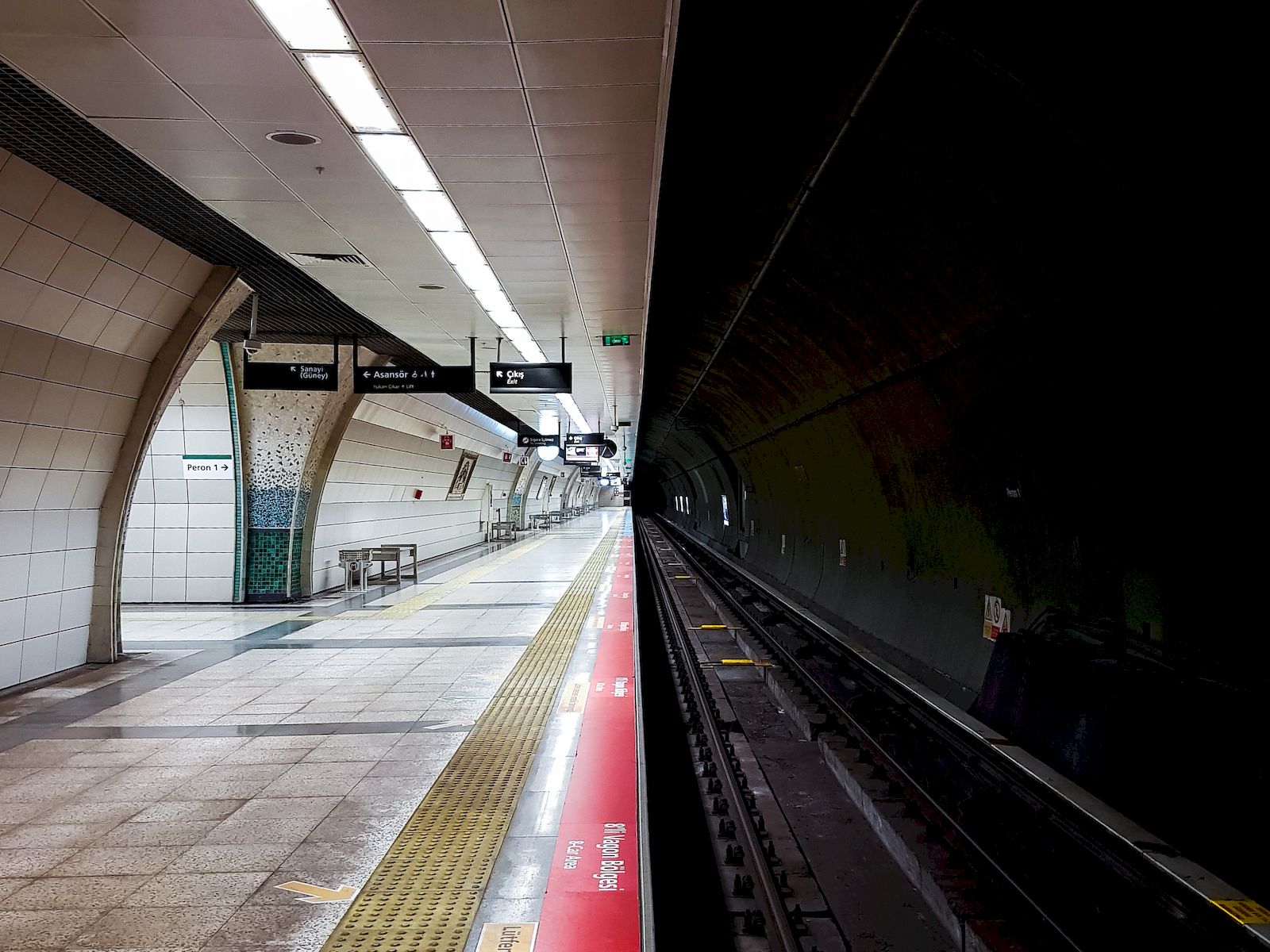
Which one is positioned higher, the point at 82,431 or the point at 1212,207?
the point at 1212,207

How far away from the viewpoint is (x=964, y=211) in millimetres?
4590

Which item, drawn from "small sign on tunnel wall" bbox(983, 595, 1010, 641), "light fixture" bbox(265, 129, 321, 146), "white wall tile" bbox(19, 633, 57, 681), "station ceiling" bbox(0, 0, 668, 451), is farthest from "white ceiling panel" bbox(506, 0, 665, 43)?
"white wall tile" bbox(19, 633, 57, 681)

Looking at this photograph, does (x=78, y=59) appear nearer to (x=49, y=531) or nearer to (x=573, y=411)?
(x=49, y=531)

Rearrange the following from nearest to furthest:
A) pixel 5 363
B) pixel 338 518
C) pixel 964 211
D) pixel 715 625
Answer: pixel 964 211, pixel 5 363, pixel 715 625, pixel 338 518

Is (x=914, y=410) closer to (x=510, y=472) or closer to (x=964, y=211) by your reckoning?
(x=964, y=211)

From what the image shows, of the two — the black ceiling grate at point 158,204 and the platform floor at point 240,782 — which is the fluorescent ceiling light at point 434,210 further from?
the platform floor at point 240,782

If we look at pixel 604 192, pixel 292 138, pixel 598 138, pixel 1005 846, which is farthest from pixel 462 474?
pixel 1005 846

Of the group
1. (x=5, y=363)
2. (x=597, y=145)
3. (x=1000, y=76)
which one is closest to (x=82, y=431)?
(x=5, y=363)

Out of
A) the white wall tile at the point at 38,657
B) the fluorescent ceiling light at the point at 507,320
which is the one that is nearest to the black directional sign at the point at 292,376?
the fluorescent ceiling light at the point at 507,320

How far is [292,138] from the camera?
537cm

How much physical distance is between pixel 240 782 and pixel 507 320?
6.55 meters

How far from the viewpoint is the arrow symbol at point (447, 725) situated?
20.4 feet

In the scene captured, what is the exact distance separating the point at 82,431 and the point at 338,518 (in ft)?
24.9

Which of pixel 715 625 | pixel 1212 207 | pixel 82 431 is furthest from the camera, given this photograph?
pixel 715 625
